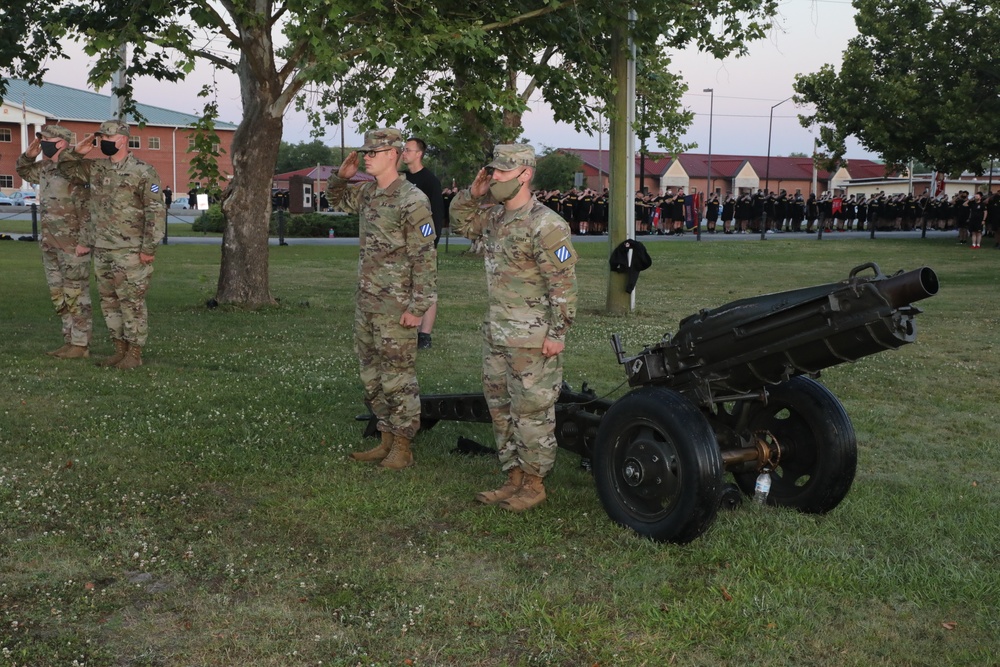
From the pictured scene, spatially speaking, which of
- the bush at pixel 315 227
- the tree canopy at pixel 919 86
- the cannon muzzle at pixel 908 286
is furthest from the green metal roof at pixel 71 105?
the cannon muzzle at pixel 908 286

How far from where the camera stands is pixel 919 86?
37656mm

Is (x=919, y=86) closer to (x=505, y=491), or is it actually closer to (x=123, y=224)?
(x=123, y=224)

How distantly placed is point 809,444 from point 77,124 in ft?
239

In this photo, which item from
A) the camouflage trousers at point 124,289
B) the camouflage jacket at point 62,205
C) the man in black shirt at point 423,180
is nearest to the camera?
the man in black shirt at point 423,180

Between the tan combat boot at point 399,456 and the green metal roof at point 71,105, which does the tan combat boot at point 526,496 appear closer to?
the tan combat boot at point 399,456

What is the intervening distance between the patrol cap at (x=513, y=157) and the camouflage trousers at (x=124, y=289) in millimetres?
5277

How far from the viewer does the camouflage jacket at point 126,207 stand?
9648 millimetres

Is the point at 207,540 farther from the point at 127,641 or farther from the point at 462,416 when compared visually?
the point at 462,416

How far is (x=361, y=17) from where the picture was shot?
42.1 ft

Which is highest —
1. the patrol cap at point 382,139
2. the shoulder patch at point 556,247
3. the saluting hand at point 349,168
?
the patrol cap at point 382,139

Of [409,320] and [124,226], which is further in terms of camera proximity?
[124,226]

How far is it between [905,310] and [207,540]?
3660 mm

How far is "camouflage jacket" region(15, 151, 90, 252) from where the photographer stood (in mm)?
10383

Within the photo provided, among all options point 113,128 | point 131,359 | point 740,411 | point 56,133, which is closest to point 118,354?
point 131,359
